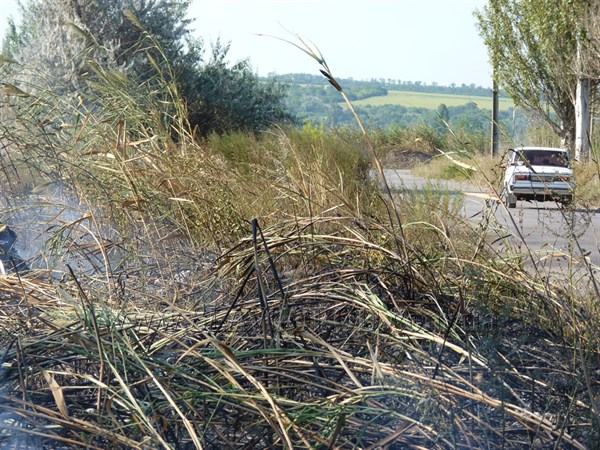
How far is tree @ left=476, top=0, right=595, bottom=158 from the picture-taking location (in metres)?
25.3

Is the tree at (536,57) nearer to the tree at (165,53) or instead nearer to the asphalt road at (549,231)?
the tree at (165,53)

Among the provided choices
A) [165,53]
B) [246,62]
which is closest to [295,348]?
[165,53]

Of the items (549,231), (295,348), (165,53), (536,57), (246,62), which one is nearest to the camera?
(295,348)

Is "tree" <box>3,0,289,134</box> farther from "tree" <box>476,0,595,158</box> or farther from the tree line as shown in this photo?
"tree" <box>476,0,595,158</box>

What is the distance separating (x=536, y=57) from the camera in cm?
2731

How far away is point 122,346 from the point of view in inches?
107

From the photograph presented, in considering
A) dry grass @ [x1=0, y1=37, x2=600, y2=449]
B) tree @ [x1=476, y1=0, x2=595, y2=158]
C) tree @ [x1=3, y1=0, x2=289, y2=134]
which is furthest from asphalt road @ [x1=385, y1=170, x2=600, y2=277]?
tree @ [x1=476, y1=0, x2=595, y2=158]

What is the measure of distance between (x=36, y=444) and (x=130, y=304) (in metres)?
1.18

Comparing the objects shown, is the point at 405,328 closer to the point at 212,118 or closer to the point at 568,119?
the point at 212,118

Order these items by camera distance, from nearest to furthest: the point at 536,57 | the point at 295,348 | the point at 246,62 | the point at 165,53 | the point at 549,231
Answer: the point at 295,348
the point at 549,231
the point at 165,53
the point at 246,62
the point at 536,57

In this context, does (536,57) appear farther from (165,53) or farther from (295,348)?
(295,348)

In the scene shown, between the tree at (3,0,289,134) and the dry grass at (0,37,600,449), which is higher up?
the tree at (3,0,289,134)

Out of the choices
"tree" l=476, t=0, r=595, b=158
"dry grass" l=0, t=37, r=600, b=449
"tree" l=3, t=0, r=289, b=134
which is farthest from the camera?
"tree" l=476, t=0, r=595, b=158

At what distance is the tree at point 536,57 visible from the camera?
83.1ft
